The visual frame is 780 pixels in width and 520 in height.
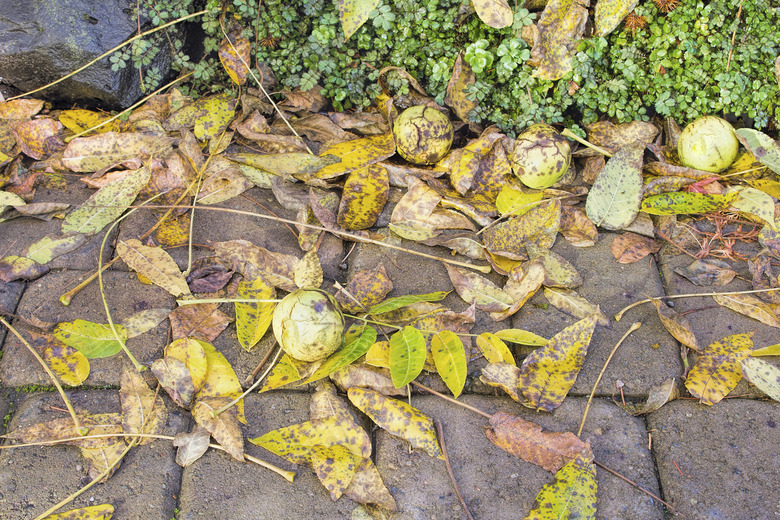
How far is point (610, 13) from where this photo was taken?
8.32 ft

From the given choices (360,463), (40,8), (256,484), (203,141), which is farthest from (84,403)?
(40,8)

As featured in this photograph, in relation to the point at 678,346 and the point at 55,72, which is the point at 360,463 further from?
the point at 55,72

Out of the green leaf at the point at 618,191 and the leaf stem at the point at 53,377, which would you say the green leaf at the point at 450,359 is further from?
the leaf stem at the point at 53,377

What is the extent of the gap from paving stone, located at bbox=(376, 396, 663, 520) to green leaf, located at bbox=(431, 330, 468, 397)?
0.36 ft

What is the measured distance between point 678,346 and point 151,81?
2843mm

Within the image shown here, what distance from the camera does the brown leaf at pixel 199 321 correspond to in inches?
85.8

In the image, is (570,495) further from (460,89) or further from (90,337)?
(460,89)

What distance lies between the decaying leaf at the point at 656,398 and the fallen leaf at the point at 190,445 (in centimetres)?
146

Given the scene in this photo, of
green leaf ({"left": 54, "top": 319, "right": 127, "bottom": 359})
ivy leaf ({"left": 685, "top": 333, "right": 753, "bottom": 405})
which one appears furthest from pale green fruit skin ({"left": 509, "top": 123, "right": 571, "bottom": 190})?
green leaf ({"left": 54, "top": 319, "right": 127, "bottom": 359})

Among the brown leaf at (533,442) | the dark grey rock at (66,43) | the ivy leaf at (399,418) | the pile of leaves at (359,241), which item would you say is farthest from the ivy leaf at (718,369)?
the dark grey rock at (66,43)

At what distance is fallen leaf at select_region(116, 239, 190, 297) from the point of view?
2.28 m

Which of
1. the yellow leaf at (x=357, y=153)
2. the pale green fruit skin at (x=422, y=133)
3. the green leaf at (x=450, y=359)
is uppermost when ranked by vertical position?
the pale green fruit skin at (x=422, y=133)

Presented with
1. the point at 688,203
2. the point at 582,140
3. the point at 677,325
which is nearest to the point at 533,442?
the point at 677,325

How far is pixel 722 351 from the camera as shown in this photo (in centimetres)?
208
